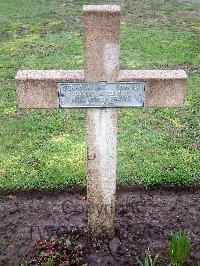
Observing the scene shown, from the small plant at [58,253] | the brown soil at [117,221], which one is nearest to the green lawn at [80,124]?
the brown soil at [117,221]

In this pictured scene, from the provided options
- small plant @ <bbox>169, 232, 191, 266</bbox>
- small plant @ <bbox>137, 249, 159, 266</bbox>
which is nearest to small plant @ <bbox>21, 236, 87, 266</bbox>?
small plant @ <bbox>137, 249, 159, 266</bbox>

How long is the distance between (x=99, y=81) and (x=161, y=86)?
0.50m

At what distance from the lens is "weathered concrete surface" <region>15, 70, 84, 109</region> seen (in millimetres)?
3521

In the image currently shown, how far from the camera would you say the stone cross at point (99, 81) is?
10.8ft

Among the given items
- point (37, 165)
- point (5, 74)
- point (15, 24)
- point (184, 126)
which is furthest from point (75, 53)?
point (37, 165)

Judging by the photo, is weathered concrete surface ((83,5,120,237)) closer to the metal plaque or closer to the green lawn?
the metal plaque

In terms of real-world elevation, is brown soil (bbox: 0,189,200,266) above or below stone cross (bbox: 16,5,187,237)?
below

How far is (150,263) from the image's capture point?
151 inches

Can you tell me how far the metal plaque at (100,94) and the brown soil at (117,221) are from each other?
146 cm

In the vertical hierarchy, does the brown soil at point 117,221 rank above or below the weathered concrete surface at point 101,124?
below

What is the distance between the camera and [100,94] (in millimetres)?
3479

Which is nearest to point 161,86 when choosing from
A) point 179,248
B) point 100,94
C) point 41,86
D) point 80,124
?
point 100,94

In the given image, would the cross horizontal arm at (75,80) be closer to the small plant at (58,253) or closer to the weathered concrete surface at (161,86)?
the weathered concrete surface at (161,86)

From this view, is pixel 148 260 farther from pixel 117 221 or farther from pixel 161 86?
pixel 161 86
